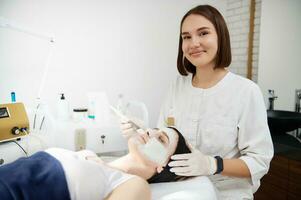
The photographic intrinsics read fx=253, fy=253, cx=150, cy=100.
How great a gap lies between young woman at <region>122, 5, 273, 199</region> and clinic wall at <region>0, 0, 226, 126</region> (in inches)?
31.7

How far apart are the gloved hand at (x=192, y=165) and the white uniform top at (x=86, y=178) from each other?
228 mm

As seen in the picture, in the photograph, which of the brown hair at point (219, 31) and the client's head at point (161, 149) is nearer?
the client's head at point (161, 149)

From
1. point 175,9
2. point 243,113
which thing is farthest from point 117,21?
point 243,113

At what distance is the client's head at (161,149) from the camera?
97 cm

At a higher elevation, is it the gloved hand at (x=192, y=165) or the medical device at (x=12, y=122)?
the medical device at (x=12, y=122)

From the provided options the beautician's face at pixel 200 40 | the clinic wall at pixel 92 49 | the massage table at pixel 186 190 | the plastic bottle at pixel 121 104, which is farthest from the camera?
the plastic bottle at pixel 121 104

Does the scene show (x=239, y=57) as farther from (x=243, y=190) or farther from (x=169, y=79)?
(x=243, y=190)

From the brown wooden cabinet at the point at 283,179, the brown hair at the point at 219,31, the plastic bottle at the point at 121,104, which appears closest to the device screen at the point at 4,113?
the plastic bottle at the point at 121,104

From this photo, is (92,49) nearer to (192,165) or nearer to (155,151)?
(155,151)

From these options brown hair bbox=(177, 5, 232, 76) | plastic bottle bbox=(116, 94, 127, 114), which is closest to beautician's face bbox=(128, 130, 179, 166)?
brown hair bbox=(177, 5, 232, 76)

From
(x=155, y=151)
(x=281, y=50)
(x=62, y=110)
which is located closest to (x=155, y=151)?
(x=155, y=151)

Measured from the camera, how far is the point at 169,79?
216 cm

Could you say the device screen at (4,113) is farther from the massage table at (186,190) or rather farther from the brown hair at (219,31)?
A: the brown hair at (219,31)

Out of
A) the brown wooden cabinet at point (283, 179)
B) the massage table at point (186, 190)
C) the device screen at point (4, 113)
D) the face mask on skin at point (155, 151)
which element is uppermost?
the device screen at point (4, 113)
